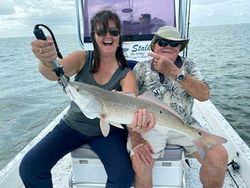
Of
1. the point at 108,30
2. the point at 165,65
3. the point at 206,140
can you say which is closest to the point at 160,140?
the point at 206,140

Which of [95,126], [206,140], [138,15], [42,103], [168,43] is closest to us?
[206,140]

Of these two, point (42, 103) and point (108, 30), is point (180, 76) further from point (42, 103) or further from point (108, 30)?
point (42, 103)

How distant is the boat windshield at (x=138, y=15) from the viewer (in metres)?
4.70

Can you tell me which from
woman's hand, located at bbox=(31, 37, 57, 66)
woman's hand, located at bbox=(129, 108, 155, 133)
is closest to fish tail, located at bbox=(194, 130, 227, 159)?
woman's hand, located at bbox=(129, 108, 155, 133)

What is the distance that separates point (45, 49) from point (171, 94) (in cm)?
124

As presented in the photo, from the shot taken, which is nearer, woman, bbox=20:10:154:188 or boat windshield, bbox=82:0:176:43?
woman, bbox=20:10:154:188

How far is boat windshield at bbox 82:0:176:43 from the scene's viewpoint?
4695mm

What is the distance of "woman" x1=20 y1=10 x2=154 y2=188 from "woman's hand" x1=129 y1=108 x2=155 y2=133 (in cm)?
39

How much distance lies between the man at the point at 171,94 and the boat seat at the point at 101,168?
0.12 metres

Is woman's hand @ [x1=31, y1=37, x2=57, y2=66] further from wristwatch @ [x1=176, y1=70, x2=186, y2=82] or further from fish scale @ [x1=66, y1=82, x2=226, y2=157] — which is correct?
wristwatch @ [x1=176, y1=70, x2=186, y2=82]

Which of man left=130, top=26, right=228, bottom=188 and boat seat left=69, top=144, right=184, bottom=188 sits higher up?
man left=130, top=26, right=228, bottom=188

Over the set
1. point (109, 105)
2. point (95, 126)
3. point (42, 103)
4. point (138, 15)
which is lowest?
point (42, 103)

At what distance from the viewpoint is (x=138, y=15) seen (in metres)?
4.84

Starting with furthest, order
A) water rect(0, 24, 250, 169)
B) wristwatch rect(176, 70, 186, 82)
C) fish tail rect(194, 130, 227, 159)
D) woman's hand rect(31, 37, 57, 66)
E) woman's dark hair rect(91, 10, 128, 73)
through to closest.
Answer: water rect(0, 24, 250, 169)
woman's dark hair rect(91, 10, 128, 73)
wristwatch rect(176, 70, 186, 82)
fish tail rect(194, 130, 227, 159)
woman's hand rect(31, 37, 57, 66)
